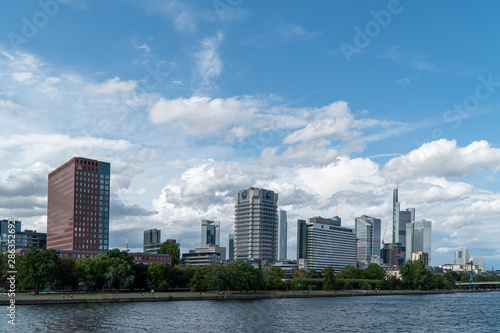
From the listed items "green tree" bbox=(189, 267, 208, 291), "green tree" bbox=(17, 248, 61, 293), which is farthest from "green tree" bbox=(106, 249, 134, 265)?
"green tree" bbox=(17, 248, 61, 293)

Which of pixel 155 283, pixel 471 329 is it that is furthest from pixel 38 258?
pixel 471 329

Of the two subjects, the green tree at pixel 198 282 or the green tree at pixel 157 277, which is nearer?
the green tree at pixel 157 277

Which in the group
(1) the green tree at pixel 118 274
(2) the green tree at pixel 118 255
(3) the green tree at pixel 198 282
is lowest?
(3) the green tree at pixel 198 282

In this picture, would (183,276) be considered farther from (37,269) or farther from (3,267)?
(3,267)

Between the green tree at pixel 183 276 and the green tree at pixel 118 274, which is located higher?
the green tree at pixel 118 274

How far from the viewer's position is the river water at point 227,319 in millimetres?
93562

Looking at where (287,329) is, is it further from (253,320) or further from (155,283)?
(155,283)

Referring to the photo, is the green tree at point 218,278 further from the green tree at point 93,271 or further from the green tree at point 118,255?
the green tree at point 93,271

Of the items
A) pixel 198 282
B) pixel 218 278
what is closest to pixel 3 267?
pixel 198 282

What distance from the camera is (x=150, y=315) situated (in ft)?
370

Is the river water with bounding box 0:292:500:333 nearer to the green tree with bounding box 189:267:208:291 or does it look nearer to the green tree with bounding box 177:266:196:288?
the green tree with bounding box 189:267:208:291

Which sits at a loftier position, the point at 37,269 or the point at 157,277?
the point at 37,269

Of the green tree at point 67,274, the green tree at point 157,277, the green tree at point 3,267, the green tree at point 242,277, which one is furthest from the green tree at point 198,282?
the green tree at point 3,267

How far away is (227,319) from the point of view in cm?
10994
